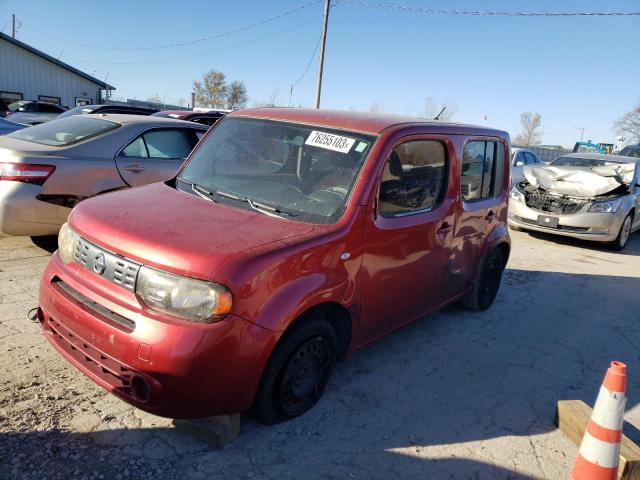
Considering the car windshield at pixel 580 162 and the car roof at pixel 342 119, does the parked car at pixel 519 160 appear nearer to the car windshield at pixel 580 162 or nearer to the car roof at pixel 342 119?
the car windshield at pixel 580 162

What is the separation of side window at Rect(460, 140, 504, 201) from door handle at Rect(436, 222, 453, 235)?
0.37 m

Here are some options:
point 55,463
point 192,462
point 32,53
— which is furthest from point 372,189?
point 32,53

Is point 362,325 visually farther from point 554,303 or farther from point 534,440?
point 554,303

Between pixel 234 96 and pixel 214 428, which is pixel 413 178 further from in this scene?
pixel 234 96

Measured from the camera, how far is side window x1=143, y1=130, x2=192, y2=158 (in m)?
5.74

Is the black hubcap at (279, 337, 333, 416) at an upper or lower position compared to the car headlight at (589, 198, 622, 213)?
lower

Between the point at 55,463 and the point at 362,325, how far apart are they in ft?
6.12

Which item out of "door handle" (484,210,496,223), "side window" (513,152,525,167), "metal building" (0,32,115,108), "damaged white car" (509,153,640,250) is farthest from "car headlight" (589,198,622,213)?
"metal building" (0,32,115,108)

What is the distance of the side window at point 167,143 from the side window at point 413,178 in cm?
345

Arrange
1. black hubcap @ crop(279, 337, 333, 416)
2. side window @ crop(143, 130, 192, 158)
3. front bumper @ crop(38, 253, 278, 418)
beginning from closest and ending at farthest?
front bumper @ crop(38, 253, 278, 418)
black hubcap @ crop(279, 337, 333, 416)
side window @ crop(143, 130, 192, 158)

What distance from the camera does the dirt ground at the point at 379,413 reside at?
8.27 ft

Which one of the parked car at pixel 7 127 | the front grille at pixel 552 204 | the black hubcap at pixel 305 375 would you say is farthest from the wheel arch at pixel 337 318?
the parked car at pixel 7 127

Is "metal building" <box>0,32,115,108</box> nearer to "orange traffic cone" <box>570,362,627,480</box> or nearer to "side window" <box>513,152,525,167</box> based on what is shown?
"side window" <box>513,152,525,167</box>

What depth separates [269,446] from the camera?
2709mm
